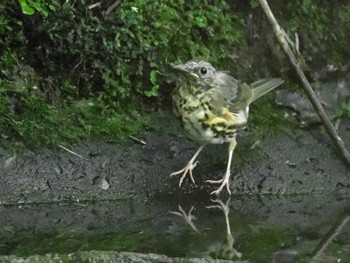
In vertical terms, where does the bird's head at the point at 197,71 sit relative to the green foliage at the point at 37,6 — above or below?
below

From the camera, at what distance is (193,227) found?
450cm

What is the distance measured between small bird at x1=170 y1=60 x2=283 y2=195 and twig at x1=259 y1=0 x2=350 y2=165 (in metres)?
0.41

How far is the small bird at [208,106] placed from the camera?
4848 millimetres

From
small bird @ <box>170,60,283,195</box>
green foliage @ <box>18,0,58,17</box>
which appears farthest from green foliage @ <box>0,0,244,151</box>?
small bird @ <box>170,60,283,195</box>

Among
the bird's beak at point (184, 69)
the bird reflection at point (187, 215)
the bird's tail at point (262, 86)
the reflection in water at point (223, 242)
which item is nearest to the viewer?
the reflection in water at point (223, 242)

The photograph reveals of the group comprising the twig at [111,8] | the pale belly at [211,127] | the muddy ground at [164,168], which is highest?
the twig at [111,8]

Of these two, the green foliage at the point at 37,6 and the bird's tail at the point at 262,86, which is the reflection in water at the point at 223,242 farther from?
the green foliage at the point at 37,6

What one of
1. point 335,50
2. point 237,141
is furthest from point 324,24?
point 237,141

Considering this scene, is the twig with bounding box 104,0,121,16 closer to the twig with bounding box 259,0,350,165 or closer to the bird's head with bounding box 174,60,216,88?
the bird's head with bounding box 174,60,216,88

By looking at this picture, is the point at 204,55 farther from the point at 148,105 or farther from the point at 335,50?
the point at 335,50

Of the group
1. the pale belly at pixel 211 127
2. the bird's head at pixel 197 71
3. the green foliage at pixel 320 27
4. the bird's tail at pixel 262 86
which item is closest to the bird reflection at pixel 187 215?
the pale belly at pixel 211 127

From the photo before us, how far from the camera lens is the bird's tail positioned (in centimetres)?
529

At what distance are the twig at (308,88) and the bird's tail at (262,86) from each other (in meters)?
0.16

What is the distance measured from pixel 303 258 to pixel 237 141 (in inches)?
53.1
